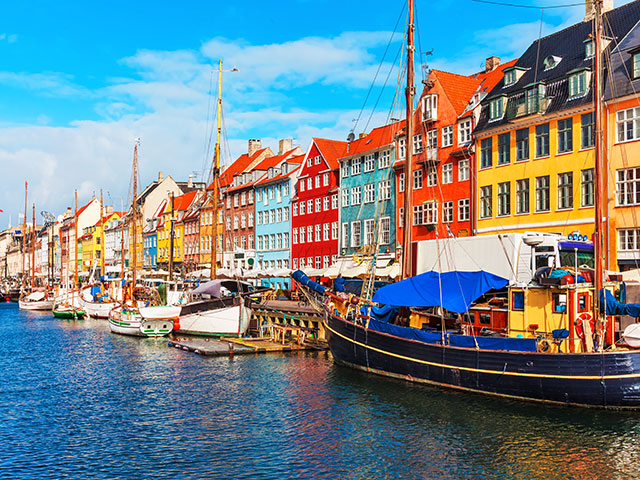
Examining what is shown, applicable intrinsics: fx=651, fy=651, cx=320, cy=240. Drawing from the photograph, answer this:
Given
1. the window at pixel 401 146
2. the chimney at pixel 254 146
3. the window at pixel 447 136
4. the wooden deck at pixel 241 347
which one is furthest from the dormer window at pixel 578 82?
the chimney at pixel 254 146

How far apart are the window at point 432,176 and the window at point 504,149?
6.34 meters

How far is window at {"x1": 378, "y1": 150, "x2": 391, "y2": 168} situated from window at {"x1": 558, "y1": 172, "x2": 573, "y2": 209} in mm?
18498

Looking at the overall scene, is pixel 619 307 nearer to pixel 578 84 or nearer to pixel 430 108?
pixel 578 84

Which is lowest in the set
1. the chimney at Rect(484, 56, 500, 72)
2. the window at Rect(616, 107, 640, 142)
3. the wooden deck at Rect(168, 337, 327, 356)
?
the wooden deck at Rect(168, 337, 327, 356)

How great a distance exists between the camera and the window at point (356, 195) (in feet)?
206

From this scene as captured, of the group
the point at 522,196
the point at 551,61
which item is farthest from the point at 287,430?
the point at 551,61

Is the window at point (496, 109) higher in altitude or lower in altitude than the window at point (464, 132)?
higher

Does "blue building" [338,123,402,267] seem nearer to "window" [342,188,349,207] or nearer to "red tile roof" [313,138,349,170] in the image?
"window" [342,188,349,207]

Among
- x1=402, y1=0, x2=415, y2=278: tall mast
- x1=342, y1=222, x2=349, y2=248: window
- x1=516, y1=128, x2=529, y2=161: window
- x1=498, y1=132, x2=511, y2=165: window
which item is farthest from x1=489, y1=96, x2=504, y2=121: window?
x1=342, y1=222, x2=349, y2=248: window

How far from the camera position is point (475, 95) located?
50.7 m

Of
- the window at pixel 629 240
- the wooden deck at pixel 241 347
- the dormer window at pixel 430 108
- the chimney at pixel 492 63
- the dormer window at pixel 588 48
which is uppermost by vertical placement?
the chimney at pixel 492 63

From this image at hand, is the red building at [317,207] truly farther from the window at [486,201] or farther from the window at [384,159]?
the window at [486,201]

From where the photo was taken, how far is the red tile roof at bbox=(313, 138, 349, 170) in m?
68.6

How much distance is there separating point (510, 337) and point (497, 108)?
25701mm
